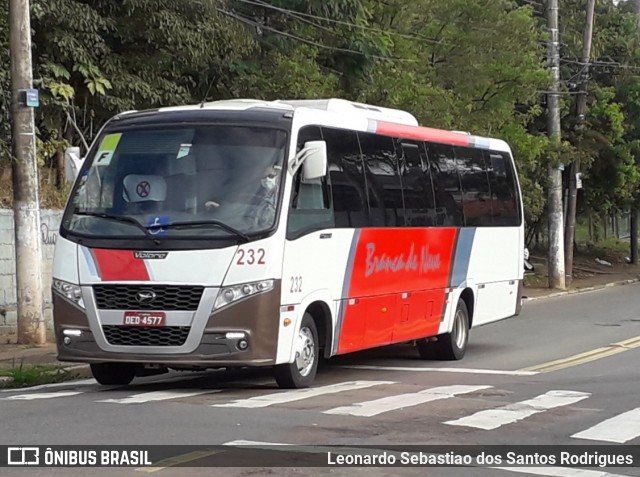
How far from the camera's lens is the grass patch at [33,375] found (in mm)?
13406

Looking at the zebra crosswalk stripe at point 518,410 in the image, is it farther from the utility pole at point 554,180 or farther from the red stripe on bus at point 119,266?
the utility pole at point 554,180

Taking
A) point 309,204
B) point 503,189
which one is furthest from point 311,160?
point 503,189

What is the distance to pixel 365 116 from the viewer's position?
1456 centimetres

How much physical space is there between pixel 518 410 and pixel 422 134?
5946 mm

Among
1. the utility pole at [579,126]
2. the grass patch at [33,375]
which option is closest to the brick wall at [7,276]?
the grass patch at [33,375]

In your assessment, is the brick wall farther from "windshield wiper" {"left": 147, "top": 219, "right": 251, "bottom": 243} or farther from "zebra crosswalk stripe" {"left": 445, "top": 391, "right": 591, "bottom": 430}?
"zebra crosswalk stripe" {"left": 445, "top": 391, "right": 591, "bottom": 430}

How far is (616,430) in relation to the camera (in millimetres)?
9898

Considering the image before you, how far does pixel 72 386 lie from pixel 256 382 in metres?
2.06

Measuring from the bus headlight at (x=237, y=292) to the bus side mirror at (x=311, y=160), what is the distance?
132cm

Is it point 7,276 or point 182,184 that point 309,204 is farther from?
point 7,276

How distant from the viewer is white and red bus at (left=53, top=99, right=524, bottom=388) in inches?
457

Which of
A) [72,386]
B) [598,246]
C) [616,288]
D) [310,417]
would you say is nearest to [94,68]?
[72,386]

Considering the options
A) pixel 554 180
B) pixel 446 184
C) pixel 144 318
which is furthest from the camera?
pixel 554 180

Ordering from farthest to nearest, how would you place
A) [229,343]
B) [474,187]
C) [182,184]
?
1. [474,187]
2. [182,184]
3. [229,343]
